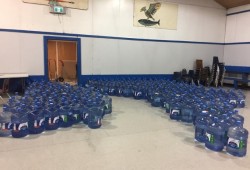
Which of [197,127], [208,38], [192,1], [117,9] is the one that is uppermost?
[192,1]

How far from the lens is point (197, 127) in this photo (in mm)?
2881

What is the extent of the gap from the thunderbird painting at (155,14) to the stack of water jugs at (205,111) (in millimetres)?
3333

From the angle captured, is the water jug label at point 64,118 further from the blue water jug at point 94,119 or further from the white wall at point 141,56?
the white wall at point 141,56

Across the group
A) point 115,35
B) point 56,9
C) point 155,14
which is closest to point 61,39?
point 56,9

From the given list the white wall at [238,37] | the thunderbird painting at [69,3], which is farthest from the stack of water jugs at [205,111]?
the white wall at [238,37]

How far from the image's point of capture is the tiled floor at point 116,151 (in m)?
2.16

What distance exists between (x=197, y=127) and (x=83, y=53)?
5582 millimetres

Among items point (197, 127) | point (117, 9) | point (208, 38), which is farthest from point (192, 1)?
point (197, 127)

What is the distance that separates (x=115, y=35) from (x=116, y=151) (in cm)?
609

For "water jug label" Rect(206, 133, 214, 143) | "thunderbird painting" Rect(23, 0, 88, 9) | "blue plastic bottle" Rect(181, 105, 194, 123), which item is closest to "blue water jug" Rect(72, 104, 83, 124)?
"blue plastic bottle" Rect(181, 105, 194, 123)

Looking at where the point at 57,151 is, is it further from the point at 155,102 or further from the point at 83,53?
the point at 83,53

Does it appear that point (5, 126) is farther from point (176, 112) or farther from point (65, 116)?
point (176, 112)

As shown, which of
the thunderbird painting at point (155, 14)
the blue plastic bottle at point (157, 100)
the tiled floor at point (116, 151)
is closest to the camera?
the tiled floor at point (116, 151)

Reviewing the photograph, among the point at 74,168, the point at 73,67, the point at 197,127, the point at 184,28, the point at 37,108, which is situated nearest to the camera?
the point at 74,168
